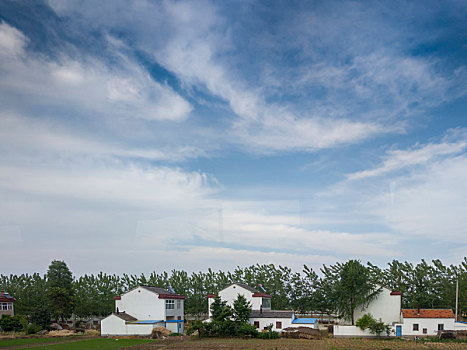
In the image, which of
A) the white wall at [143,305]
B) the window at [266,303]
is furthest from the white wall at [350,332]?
the white wall at [143,305]

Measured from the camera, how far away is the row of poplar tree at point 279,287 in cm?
4506

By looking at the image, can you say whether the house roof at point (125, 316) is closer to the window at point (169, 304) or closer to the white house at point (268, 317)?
the window at point (169, 304)

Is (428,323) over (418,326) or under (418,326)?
over

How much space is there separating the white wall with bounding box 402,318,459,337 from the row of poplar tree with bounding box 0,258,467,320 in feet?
18.4

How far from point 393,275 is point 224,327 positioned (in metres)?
27.0

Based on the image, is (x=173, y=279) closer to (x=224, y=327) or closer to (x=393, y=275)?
(x=224, y=327)

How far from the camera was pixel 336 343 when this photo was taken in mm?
33750

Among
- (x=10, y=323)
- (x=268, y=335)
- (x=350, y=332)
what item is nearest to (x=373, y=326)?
(x=350, y=332)

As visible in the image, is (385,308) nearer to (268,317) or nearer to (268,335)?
(268,317)

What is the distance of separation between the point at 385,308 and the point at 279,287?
54.7 ft

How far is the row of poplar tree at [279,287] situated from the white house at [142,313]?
26.8 ft

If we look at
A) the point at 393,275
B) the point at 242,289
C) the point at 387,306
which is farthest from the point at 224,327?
the point at 393,275

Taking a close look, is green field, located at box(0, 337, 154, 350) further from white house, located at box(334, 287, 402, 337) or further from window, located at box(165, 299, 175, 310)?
white house, located at box(334, 287, 402, 337)

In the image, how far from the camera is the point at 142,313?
153 ft
